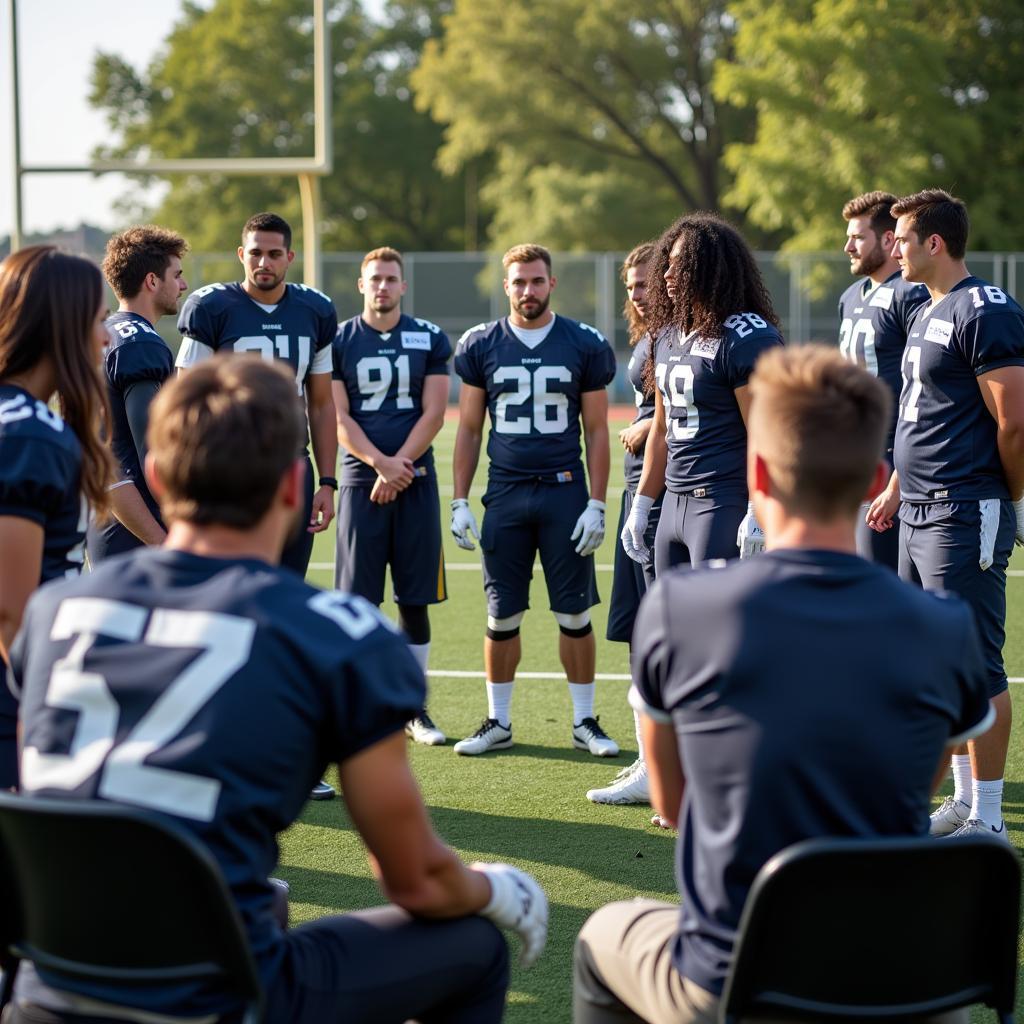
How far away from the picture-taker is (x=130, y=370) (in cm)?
449

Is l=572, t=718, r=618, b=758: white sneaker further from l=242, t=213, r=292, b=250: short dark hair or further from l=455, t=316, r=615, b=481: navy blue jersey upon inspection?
l=242, t=213, r=292, b=250: short dark hair

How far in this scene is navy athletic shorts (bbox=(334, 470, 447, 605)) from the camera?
242 inches

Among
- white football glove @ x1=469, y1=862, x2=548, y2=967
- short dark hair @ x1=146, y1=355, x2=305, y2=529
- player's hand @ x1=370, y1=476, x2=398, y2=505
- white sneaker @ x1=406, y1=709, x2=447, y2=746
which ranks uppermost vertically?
short dark hair @ x1=146, y1=355, x2=305, y2=529

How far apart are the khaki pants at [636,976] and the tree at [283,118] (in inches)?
1689

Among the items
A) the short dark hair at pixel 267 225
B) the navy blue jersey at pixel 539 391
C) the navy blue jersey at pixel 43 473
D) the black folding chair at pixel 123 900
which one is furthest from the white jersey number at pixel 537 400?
the black folding chair at pixel 123 900

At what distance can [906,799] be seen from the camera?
209cm

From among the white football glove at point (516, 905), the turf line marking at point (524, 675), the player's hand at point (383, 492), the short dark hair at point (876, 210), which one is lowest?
the turf line marking at point (524, 675)

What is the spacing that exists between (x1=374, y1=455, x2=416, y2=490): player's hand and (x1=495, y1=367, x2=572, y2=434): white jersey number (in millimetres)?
501

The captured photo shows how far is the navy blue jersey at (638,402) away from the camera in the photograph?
5.47 metres

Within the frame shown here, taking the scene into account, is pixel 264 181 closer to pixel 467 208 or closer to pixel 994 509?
pixel 467 208

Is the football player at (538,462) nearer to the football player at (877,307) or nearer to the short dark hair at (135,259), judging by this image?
the football player at (877,307)

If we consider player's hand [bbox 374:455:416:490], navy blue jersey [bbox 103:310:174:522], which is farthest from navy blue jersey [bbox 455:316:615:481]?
navy blue jersey [bbox 103:310:174:522]

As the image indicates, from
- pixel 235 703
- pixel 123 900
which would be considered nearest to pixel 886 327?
pixel 235 703

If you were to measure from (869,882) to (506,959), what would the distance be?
2.21 ft
